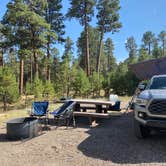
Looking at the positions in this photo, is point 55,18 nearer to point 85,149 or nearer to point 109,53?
point 85,149

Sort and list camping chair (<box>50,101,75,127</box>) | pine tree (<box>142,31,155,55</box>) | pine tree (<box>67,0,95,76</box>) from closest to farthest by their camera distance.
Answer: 1. camping chair (<box>50,101,75,127</box>)
2. pine tree (<box>67,0,95,76</box>)
3. pine tree (<box>142,31,155,55</box>)

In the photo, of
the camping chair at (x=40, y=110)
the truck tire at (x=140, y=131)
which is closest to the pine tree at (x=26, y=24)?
the camping chair at (x=40, y=110)

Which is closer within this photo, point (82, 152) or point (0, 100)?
point (82, 152)

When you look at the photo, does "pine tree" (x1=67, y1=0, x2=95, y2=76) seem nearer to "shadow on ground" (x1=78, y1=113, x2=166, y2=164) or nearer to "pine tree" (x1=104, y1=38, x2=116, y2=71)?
"shadow on ground" (x1=78, y1=113, x2=166, y2=164)

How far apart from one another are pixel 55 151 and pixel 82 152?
1.92 feet

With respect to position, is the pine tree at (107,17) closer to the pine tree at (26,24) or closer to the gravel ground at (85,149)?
the pine tree at (26,24)

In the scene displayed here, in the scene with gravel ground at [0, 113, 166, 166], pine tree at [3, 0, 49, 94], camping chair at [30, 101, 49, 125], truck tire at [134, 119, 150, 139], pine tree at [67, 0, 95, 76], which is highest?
pine tree at [67, 0, 95, 76]

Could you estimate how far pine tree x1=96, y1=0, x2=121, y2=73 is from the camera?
33.6 meters

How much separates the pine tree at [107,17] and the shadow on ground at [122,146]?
2525 centimetres

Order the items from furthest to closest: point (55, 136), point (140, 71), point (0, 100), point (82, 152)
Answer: point (0, 100) < point (140, 71) < point (55, 136) < point (82, 152)

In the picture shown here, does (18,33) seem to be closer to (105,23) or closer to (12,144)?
(105,23)

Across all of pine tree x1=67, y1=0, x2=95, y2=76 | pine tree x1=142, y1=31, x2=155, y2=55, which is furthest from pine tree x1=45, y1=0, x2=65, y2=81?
pine tree x1=142, y1=31, x2=155, y2=55

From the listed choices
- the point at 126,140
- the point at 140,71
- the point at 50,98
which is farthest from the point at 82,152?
the point at 50,98

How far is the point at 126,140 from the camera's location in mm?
7418
